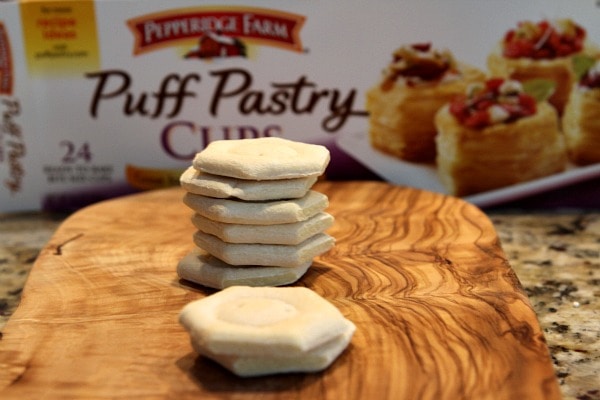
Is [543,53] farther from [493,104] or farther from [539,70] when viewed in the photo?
[493,104]

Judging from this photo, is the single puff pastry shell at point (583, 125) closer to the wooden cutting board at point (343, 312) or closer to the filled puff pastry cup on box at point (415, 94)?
the filled puff pastry cup on box at point (415, 94)

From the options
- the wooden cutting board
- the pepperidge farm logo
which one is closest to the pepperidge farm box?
the pepperidge farm logo

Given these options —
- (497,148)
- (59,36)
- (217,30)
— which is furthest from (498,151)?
(59,36)

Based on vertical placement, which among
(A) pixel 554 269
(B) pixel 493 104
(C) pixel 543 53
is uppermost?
(C) pixel 543 53

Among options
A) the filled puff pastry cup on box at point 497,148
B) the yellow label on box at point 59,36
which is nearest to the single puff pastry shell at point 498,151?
the filled puff pastry cup on box at point 497,148

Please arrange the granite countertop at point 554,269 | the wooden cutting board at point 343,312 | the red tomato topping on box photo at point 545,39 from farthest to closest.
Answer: the red tomato topping on box photo at point 545,39 < the granite countertop at point 554,269 < the wooden cutting board at point 343,312

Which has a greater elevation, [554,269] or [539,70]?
[539,70]

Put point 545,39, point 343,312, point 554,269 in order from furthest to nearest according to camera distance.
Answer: point 545,39 → point 554,269 → point 343,312
